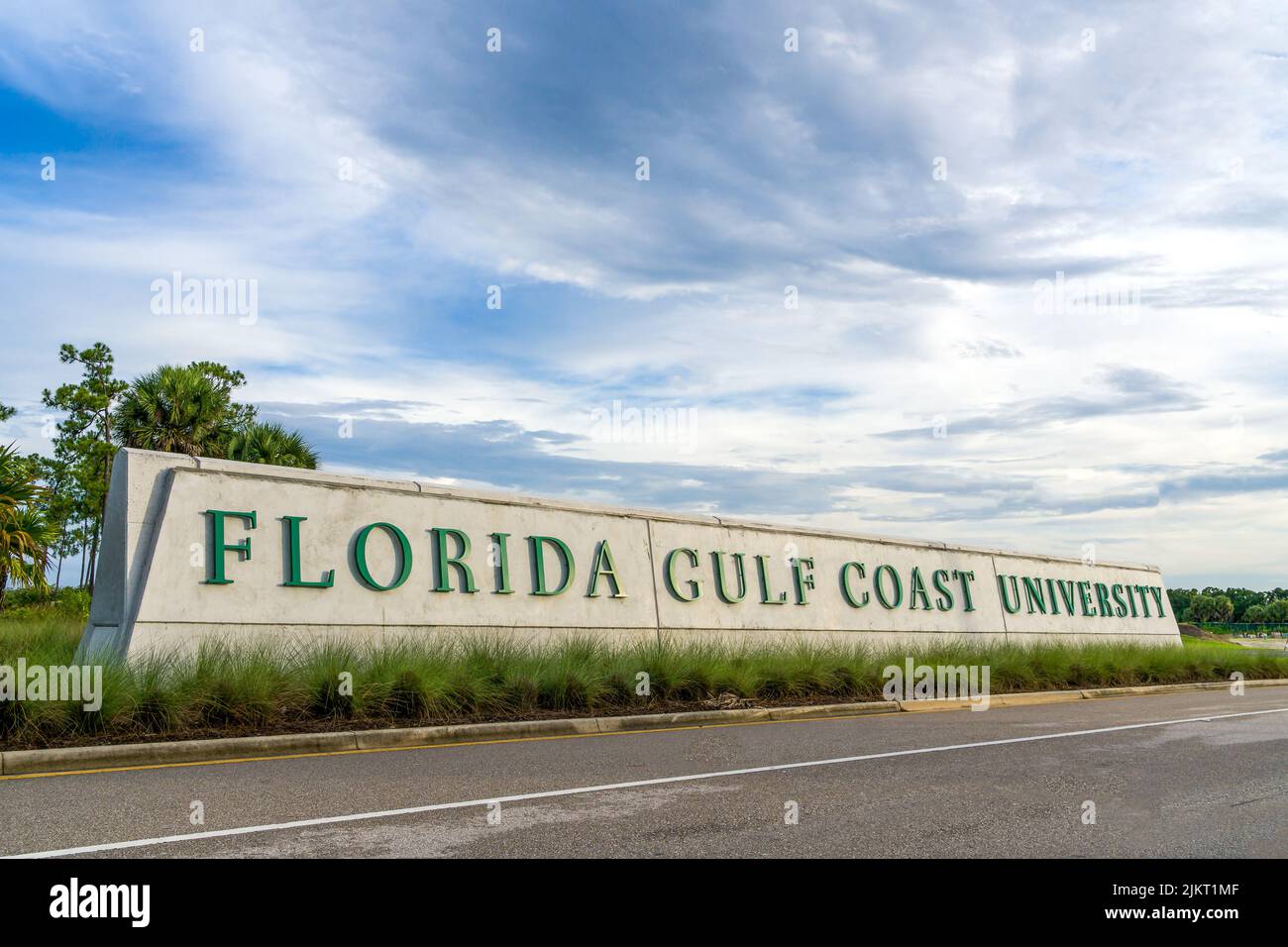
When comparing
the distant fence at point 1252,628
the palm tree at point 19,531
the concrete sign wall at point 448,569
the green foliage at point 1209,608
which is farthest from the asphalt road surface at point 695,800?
the green foliage at point 1209,608

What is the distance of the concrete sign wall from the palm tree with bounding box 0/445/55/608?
8.62 meters

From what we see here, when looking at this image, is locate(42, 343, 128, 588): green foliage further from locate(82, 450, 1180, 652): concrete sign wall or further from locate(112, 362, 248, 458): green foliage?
locate(82, 450, 1180, 652): concrete sign wall

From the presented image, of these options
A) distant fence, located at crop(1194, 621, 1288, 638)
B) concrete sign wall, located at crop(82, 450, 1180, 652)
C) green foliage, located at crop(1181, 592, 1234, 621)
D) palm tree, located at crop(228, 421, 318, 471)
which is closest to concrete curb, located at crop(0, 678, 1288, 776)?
concrete sign wall, located at crop(82, 450, 1180, 652)

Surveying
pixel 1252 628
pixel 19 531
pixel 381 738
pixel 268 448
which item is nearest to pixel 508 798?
pixel 381 738

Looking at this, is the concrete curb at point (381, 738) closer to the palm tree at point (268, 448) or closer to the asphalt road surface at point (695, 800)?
the asphalt road surface at point (695, 800)

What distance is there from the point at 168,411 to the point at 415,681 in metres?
28.4

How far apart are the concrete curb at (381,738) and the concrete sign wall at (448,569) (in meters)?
3.12

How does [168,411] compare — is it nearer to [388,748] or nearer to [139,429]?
[139,429]

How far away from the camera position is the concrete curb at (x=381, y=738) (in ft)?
31.1

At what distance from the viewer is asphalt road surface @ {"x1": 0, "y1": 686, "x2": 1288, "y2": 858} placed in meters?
6.48

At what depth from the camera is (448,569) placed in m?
15.9

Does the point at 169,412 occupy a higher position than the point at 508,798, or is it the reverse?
the point at 169,412
